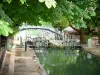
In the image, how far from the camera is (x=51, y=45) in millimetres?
32094

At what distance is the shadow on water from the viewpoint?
1935cm

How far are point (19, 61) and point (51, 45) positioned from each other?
14.3m

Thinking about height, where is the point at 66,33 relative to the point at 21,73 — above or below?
above

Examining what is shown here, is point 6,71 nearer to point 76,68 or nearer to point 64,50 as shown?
point 76,68

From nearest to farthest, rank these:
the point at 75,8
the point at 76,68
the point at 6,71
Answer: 1. the point at 75,8
2. the point at 6,71
3. the point at 76,68

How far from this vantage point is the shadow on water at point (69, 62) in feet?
63.5

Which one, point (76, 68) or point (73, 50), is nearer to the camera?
point (76, 68)

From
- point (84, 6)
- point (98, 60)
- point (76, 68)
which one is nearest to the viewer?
point (84, 6)

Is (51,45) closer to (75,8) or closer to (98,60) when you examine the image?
(98,60)

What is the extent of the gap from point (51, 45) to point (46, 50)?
1.11 m

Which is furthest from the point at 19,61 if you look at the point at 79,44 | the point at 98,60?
the point at 79,44

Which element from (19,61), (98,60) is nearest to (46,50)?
(98,60)

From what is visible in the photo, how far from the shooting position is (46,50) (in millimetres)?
31328

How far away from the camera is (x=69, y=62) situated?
24.5 meters
